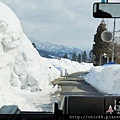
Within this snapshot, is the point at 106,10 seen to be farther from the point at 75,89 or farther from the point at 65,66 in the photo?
the point at 65,66

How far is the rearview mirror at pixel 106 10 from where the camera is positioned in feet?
10.2

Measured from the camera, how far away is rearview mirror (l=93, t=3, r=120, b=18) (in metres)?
3.12

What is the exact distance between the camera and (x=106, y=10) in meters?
3.12

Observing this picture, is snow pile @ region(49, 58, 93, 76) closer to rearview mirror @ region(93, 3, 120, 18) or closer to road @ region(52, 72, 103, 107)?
road @ region(52, 72, 103, 107)

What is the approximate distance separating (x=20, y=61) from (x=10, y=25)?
311 inches

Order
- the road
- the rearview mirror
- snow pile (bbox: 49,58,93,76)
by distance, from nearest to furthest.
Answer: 1. the rearview mirror
2. the road
3. snow pile (bbox: 49,58,93,76)

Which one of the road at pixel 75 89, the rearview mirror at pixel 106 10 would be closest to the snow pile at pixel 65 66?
the road at pixel 75 89

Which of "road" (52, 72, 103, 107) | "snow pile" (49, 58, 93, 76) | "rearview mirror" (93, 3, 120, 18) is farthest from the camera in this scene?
"snow pile" (49, 58, 93, 76)

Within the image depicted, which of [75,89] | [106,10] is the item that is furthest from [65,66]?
[106,10]

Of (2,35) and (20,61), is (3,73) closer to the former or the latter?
(2,35)

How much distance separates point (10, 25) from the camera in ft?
34.3

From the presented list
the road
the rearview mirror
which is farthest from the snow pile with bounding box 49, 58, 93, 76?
the rearview mirror

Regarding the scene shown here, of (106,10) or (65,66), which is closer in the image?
(106,10)

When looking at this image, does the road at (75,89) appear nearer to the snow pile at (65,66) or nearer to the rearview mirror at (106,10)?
the rearview mirror at (106,10)
